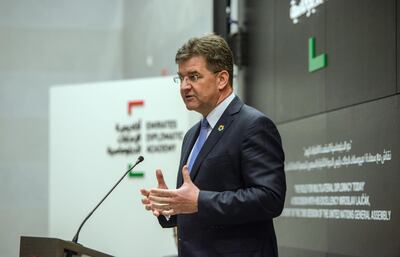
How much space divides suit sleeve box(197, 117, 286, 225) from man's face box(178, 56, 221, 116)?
0.74 ft

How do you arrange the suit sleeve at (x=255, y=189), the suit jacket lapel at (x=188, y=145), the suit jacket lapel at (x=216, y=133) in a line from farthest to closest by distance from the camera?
1. the suit jacket lapel at (x=188, y=145)
2. the suit jacket lapel at (x=216, y=133)
3. the suit sleeve at (x=255, y=189)

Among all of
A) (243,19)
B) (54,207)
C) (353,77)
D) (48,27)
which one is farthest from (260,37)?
(48,27)

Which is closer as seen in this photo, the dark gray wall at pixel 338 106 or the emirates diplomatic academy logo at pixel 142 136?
the dark gray wall at pixel 338 106

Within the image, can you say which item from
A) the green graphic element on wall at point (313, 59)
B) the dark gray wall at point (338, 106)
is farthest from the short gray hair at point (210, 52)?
the green graphic element on wall at point (313, 59)

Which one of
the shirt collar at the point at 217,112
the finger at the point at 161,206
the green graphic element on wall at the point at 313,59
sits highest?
the green graphic element on wall at the point at 313,59

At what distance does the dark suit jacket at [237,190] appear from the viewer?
231cm

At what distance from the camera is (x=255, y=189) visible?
2.32 m

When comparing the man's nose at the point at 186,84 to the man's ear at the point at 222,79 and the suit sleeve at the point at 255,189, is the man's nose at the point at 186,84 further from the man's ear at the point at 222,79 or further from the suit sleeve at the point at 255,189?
the suit sleeve at the point at 255,189

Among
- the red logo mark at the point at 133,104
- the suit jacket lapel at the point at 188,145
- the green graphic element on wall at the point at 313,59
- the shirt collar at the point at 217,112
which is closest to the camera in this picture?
the shirt collar at the point at 217,112

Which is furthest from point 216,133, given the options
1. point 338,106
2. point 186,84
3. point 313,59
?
point 313,59

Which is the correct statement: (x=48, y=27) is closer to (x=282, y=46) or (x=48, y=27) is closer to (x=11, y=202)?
(x=11, y=202)

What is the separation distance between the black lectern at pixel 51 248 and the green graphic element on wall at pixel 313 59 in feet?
6.21

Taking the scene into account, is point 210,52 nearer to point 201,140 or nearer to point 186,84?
point 186,84

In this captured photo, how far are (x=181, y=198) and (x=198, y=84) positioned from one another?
46 cm
